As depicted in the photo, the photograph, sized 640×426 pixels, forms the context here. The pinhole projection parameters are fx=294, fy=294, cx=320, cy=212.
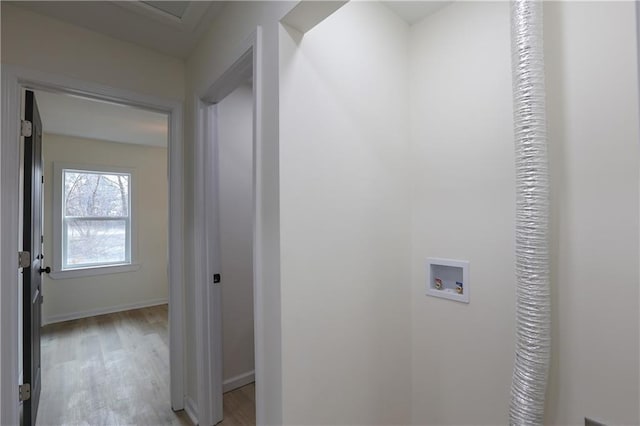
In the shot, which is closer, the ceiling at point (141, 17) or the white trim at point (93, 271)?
the ceiling at point (141, 17)

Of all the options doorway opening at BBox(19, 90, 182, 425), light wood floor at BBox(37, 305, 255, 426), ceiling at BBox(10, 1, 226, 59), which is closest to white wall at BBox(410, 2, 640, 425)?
ceiling at BBox(10, 1, 226, 59)

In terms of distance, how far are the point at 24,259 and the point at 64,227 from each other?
314cm

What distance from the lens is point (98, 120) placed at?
11.5ft

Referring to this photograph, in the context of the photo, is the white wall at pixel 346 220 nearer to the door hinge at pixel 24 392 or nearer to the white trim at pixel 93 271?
the door hinge at pixel 24 392

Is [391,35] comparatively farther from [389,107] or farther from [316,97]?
[316,97]

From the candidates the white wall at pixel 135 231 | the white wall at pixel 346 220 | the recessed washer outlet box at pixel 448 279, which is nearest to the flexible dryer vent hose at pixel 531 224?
the recessed washer outlet box at pixel 448 279

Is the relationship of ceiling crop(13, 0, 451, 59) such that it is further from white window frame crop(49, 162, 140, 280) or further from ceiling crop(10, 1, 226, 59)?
white window frame crop(49, 162, 140, 280)

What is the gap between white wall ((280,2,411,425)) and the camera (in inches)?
47.6

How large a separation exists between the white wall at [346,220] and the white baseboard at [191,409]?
1226mm

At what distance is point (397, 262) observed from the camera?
167cm

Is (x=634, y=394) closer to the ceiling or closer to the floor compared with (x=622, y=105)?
closer to the floor

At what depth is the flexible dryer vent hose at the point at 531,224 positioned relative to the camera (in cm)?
112

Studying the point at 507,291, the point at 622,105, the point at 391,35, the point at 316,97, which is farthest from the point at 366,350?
the point at 391,35

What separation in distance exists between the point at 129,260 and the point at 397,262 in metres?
4.66
